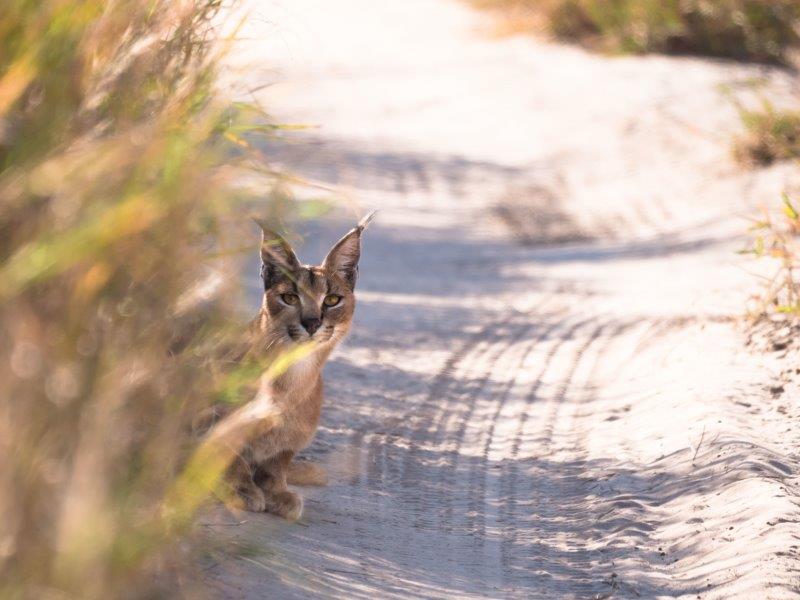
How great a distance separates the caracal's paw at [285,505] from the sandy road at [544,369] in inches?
4.1

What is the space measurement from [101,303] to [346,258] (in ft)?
7.36

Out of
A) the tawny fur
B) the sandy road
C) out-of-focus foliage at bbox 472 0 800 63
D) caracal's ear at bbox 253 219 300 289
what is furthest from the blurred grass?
out-of-focus foliage at bbox 472 0 800 63

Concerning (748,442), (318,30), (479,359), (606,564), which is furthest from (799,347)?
(318,30)

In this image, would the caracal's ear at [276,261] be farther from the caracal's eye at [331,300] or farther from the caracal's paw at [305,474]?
the caracal's paw at [305,474]

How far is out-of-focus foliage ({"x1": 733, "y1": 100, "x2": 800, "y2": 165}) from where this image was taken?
10.7 m

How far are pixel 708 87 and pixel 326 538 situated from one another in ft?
35.4

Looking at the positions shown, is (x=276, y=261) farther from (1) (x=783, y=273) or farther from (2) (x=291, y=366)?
(1) (x=783, y=273)

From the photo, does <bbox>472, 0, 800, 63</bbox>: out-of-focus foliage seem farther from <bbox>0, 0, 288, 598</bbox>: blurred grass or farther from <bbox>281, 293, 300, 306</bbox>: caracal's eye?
<bbox>0, 0, 288, 598</bbox>: blurred grass

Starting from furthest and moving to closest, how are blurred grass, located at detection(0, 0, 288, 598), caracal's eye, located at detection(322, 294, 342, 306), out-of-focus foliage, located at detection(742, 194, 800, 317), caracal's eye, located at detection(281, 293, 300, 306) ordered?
out-of-focus foliage, located at detection(742, 194, 800, 317), caracal's eye, located at detection(322, 294, 342, 306), caracal's eye, located at detection(281, 293, 300, 306), blurred grass, located at detection(0, 0, 288, 598)

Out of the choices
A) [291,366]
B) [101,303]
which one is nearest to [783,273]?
[291,366]

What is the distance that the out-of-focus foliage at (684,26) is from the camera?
15.0 metres

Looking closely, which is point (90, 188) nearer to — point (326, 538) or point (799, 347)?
point (326, 538)

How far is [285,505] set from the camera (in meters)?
4.69

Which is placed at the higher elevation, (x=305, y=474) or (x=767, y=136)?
(x=305, y=474)
